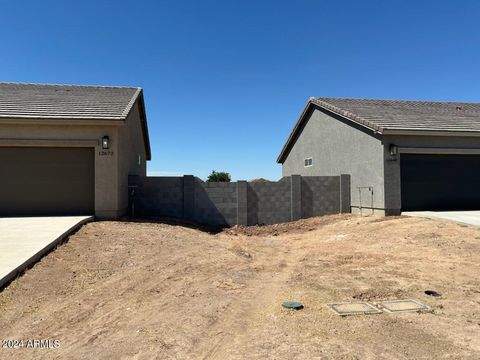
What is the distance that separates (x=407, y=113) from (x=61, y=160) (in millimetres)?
14263

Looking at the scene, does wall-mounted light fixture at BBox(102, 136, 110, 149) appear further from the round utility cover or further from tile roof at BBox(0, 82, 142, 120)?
the round utility cover

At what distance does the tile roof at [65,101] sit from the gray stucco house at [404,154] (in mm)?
9240

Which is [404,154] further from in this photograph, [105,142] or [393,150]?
[105,142]

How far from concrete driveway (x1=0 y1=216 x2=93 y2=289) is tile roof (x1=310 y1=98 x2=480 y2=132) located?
36.1 ft

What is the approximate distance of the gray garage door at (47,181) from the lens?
12742mm

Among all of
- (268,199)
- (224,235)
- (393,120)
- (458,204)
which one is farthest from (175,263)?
(458,204)

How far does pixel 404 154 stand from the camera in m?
14.8

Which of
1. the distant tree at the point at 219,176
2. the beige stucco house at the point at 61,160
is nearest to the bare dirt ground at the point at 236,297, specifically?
the beige stucco house at the point at 61,160

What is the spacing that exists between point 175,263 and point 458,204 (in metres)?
13.2

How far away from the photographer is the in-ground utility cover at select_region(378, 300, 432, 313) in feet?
16.5

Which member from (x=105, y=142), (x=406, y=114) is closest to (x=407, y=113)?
(x=406, y=114)

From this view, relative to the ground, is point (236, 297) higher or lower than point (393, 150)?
lower

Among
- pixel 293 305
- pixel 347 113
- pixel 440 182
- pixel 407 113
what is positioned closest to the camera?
pixel 293 305

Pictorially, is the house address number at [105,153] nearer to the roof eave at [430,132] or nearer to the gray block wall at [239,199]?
the gray block wall at [239,199]
